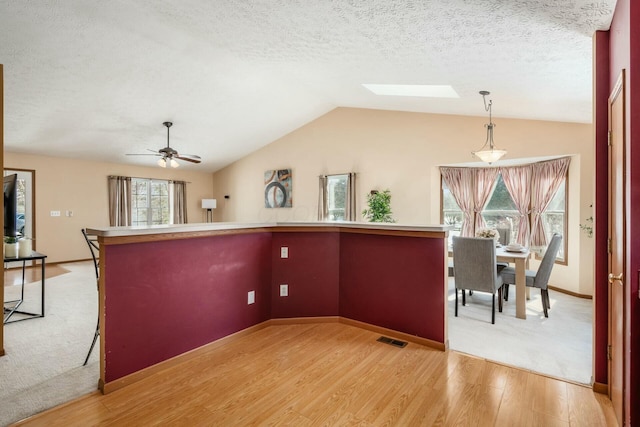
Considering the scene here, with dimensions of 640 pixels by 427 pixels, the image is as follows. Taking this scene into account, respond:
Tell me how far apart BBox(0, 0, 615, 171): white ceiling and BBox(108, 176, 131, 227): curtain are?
1.42 meters

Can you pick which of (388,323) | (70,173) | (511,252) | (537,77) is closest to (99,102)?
(70,173)

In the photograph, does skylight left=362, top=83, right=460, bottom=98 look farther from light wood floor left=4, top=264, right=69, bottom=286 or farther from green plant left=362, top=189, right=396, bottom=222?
light wood floor left=4, top=264, right=69, bottom=286

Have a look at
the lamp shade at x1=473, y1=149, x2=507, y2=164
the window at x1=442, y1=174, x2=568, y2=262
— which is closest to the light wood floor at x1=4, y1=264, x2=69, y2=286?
the window at x1=442, y1=174, x2=568, y2=262

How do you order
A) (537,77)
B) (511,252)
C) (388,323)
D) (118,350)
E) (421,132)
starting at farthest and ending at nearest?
(421,132)
(511,252)
(388,323)
(537,77)
(118,350)

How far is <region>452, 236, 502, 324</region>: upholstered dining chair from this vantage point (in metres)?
3.57

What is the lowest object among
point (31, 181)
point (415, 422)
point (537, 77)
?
point (415, 422)

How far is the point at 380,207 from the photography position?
5.99m

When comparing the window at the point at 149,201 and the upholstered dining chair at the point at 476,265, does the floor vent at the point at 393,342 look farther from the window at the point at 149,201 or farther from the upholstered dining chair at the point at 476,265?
the window at the point at 149,201

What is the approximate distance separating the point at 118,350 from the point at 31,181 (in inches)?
257

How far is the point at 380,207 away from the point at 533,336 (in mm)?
3242

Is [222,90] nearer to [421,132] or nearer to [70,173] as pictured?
[421,132]

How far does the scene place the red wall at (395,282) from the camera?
2.87 meters

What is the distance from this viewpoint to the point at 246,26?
3.00 meters

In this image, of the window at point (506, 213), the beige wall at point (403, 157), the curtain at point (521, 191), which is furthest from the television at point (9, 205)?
the curtain at point (521, 191)
